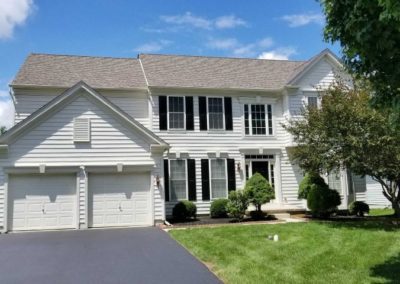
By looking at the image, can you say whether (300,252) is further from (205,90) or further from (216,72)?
(216,72)

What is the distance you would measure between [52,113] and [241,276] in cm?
1104

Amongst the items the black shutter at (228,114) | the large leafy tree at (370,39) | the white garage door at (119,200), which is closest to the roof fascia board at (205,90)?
the black shutter at (228,114)

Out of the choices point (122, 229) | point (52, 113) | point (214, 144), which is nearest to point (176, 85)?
point (214, 144)

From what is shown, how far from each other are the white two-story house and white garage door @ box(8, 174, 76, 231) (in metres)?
0.04

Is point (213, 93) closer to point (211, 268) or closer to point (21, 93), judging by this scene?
point (21, 93)

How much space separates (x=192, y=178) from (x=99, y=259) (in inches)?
385

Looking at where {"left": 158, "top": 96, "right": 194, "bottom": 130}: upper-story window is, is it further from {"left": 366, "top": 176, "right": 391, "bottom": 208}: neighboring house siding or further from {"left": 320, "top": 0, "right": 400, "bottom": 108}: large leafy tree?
{"left": 320, "top": 0, "right": 400, "bottom": 108}: large leafy tree

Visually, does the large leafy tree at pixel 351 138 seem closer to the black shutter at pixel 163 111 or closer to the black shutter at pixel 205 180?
the black shutter at pixel 205 180

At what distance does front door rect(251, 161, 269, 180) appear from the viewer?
68.3ft

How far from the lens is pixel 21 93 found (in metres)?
18.9

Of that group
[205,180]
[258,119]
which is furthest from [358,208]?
[205,180]

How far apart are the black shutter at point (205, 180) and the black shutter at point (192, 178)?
41 centimetres

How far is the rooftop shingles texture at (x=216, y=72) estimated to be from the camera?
20.7m

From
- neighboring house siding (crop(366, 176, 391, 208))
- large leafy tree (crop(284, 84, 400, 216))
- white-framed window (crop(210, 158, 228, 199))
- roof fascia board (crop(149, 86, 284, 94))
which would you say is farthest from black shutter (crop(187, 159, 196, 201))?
neighboring house siding (crop(366, 176, 391, 208))
